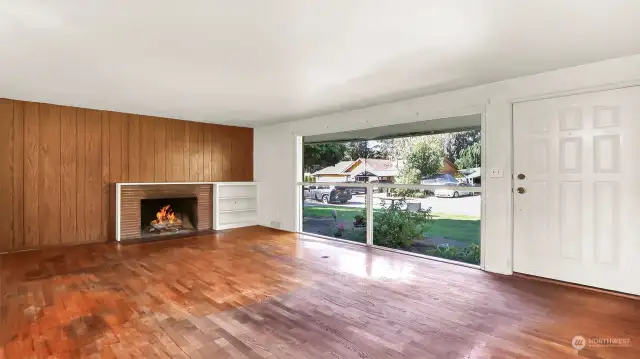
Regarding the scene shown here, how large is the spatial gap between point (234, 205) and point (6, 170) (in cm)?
334

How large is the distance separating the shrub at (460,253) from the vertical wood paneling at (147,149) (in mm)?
4534

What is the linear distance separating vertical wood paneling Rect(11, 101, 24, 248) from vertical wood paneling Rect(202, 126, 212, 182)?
2545 mm

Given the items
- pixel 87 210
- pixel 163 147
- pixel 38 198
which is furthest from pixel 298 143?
pixel 38 198

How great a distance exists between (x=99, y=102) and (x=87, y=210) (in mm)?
1632

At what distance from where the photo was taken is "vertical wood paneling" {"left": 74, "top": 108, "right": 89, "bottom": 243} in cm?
488

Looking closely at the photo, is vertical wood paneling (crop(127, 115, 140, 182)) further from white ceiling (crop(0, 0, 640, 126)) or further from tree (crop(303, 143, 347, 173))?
tree (crop(303, 143, 347, 173))

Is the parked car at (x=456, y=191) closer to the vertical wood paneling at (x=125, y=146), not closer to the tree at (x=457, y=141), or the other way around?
the tree at (x=457, y=141)

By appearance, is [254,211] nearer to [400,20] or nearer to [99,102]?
[99,102]

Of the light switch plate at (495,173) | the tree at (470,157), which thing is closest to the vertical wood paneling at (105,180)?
the tree at (470,157)

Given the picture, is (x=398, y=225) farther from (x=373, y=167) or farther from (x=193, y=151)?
(x=193, y=151)

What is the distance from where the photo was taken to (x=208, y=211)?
628cm

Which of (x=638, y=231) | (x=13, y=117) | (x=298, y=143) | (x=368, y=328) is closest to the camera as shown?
(x=368, y=328)

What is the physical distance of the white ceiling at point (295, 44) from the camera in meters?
2.01

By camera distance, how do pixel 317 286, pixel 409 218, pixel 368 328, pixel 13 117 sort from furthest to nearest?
pixel 409 218, pixel 13 117, pixel 317 286, pixel 368 328
